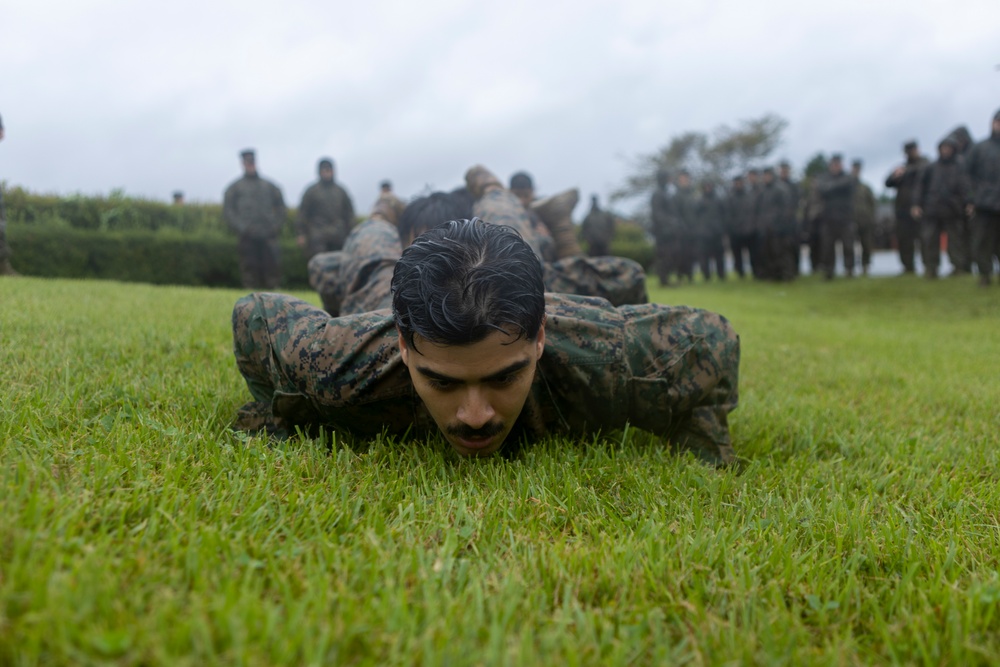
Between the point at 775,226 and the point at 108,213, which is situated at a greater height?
the point at 108,213

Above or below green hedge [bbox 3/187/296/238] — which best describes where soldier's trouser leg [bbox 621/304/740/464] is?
below

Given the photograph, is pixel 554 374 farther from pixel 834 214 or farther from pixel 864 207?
pixel 864 207

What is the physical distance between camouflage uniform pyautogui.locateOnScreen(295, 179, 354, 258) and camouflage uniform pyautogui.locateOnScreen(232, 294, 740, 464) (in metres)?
9.07

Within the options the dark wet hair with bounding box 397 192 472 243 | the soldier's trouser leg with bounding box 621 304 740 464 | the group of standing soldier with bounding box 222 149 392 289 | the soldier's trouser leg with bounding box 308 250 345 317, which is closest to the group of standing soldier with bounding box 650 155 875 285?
the group of standing soldier with bounding box 222 149 392 289

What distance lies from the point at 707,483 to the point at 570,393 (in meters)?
0.54

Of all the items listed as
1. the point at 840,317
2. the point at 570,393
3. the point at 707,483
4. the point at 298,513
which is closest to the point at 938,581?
the point at 707,483

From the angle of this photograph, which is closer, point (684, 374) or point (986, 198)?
point (684, 374)

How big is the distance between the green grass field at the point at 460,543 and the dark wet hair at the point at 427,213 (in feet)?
5.33

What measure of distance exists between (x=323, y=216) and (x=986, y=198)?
389 inches

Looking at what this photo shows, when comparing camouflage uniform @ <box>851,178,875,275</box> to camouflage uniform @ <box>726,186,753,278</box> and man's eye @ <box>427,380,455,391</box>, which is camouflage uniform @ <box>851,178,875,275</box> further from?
man's eye @ <box>427,380,455,391</box>

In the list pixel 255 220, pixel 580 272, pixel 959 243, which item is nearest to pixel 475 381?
pixel 580 272

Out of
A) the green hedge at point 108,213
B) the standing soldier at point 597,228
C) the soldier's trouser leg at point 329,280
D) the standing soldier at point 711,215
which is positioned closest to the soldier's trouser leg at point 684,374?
the soldier's trouser leg at point 329,280

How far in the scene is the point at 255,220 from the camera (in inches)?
430

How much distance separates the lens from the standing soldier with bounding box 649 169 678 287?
1513cm
